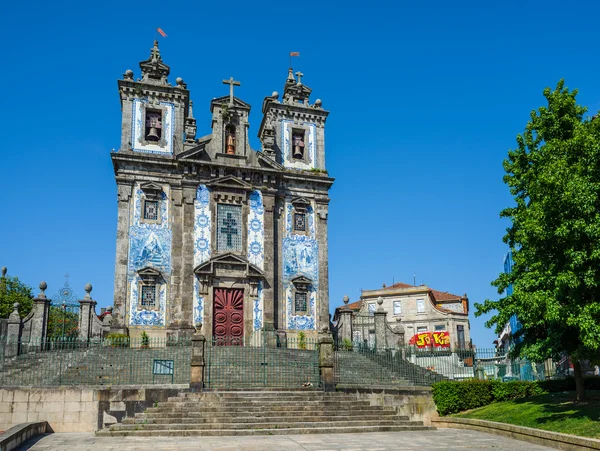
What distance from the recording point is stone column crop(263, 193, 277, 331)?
30484 millimetres

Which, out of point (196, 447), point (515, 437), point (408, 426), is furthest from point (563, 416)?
point (196, 447)

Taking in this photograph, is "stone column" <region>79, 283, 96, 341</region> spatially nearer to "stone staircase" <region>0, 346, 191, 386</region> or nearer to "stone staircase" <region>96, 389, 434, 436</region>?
"stone staircase" <region>0, 346, 191, 386</region>

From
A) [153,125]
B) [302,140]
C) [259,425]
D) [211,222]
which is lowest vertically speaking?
[259,425]

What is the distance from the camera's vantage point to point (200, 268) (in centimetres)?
2991

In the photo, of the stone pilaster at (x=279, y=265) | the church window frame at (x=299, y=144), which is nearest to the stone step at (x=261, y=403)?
the stone pilaster at (x=279, y=265)

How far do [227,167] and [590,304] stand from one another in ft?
68.8

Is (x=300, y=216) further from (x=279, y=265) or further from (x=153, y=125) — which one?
(x=153, y=125)

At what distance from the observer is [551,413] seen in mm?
16281

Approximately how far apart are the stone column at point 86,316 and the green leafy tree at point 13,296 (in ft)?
32.4

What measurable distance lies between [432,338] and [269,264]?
2938 cm

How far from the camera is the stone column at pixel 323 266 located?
31922 mm

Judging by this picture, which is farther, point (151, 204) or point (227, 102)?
point (227, 102)

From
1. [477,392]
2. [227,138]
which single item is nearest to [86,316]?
[227,138]

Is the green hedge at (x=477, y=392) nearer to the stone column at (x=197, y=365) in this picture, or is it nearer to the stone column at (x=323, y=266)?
the stone column at (x=197, y=365)
